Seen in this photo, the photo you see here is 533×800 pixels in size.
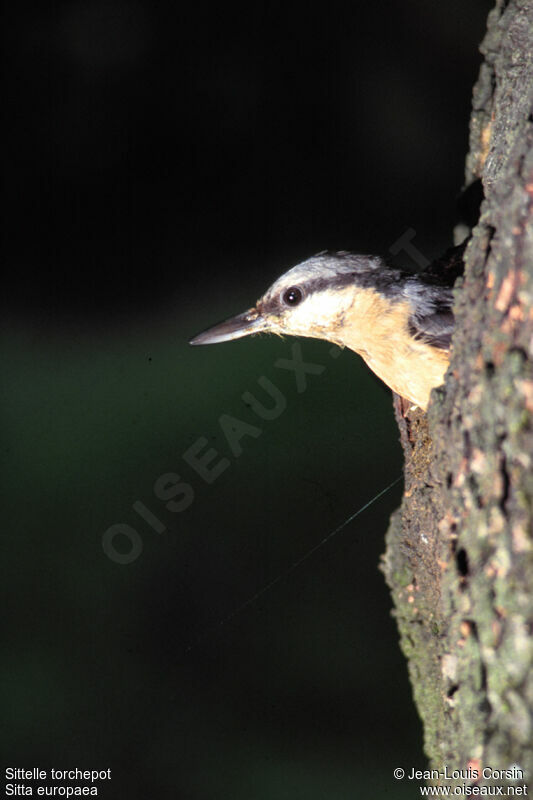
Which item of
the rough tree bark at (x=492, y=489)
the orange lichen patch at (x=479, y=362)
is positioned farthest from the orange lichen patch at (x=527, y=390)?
the orange lichen patch at (x=479, y=362)

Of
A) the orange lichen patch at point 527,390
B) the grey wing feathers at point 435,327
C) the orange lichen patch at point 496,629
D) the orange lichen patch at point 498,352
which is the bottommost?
the orange lichen patch at point 496,629

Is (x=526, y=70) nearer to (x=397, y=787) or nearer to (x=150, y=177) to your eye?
(x=150, y=177)

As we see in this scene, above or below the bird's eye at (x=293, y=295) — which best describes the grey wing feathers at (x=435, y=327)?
below

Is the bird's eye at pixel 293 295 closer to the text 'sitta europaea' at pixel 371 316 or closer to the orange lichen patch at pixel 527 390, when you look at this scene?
the text 'sitta europaea' at pixel 371 316

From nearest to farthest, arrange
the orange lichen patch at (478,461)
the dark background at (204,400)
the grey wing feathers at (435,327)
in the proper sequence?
the orange lichen patch at (478,461)
the grey wing feathers at (435,327)
the dark background at (204,400)

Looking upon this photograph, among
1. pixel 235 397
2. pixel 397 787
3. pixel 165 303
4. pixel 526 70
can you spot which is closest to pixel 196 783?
pixel 397 787

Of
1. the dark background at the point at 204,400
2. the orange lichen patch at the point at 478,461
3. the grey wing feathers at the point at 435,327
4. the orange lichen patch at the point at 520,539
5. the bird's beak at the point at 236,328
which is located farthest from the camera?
the dark background at the point at 204,400

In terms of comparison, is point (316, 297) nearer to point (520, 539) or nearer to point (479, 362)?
point (479, 362)

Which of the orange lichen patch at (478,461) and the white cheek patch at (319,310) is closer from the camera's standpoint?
the orange lichen patch at (478,461)
